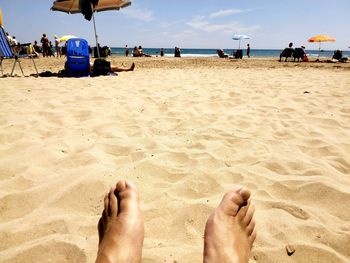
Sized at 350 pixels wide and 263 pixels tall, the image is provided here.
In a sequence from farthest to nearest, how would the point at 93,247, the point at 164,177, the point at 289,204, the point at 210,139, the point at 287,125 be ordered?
the point at 287,125 → the point at 210,139 → the point at 164,177 → the point at 289,204 → the point at 93,247

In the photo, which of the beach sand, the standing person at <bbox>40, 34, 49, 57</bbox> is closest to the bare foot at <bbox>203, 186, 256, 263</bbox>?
the beach sand

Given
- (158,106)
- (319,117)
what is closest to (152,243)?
(158,106)

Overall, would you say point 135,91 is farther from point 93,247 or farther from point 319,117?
point 93,247

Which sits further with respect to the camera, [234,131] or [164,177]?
[234,131]

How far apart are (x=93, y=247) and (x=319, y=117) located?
9.40ft

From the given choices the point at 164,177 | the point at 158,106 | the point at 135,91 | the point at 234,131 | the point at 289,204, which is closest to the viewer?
the point at 289,204

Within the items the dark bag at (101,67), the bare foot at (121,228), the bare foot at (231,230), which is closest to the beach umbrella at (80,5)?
the dark bag at (101,67)

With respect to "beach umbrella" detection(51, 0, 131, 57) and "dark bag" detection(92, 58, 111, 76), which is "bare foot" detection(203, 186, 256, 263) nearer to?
"dark bag" detection(92, 58, 111, 76)

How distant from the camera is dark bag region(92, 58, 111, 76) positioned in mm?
6672

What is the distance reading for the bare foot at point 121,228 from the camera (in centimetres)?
113

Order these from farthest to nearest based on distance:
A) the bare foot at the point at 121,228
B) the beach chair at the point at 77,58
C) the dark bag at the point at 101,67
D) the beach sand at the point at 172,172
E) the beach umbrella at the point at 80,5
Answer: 1. the beach umbrella at the point at 80,5
2. the dark bag at the point at 101,67
3. the beach chair at the point at 77,58
4. the beach sand at the point at 172,172
5. the bare foot at the point at 121,228

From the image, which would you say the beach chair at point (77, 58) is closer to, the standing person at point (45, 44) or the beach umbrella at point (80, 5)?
the beach umbrella at point (80, 5)

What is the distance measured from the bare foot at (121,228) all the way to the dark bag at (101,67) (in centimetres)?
564

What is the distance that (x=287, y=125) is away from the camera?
2.90 metres
